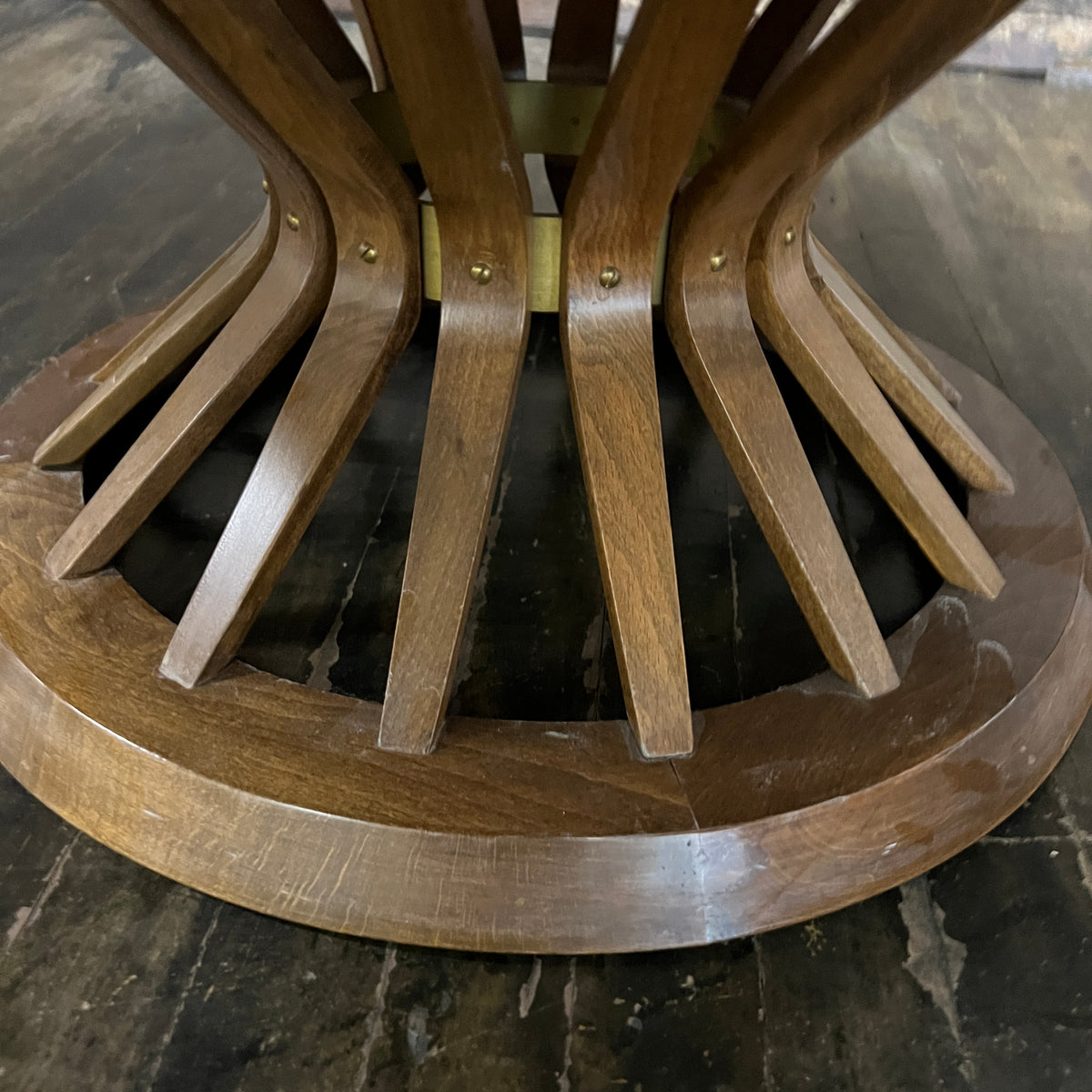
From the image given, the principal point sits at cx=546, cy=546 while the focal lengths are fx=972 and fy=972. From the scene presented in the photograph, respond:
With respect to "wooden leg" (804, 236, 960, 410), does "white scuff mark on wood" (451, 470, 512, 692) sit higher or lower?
lower

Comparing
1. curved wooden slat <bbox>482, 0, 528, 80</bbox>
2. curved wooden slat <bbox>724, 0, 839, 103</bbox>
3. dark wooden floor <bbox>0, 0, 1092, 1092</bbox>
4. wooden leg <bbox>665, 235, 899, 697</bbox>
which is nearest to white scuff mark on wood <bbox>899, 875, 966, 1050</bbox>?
dark wooden floor <bbox>0, 0, 1092, 1092</bbox>

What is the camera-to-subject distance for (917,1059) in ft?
2.22

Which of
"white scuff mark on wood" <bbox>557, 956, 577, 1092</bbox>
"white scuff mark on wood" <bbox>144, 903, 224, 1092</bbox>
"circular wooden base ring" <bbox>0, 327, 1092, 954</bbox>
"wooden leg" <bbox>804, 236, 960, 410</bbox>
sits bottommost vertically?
"white scuff mark on wood" <bbox>557, 956, 577, 1092</bbox>

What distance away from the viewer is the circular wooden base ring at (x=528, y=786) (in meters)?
0.69

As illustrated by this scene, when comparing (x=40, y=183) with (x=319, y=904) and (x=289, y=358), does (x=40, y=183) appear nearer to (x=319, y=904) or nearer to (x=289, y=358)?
(x=289, y=358)

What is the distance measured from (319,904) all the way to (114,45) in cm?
239

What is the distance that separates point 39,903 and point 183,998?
0.15 m

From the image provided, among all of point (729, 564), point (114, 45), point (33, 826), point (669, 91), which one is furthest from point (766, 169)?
point (114, 45)

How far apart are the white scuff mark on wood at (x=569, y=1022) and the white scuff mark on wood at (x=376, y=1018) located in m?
0.13

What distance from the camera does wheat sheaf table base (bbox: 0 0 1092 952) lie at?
0.66m

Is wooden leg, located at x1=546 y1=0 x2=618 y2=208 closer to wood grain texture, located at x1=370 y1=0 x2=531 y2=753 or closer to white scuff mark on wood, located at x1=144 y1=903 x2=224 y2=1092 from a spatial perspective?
wood grain texture, located at x1=370 y1=0 x2=531 y2=753

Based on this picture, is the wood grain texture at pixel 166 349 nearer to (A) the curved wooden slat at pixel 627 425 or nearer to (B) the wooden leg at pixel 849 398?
(A) the curved wooden slat at pixel 627 425

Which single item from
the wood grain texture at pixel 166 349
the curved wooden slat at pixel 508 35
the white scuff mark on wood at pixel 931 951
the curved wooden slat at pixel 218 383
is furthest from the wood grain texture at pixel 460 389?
the curved wooden slat at pixel 508 35

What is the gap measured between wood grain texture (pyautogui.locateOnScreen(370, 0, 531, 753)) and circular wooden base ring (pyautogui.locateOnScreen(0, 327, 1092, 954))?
6 centimetres
